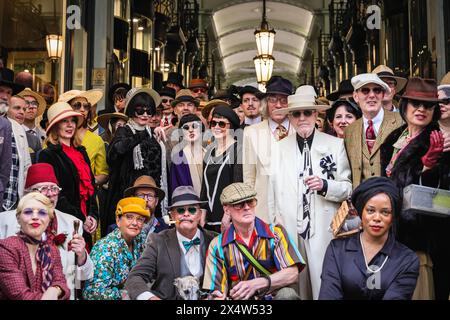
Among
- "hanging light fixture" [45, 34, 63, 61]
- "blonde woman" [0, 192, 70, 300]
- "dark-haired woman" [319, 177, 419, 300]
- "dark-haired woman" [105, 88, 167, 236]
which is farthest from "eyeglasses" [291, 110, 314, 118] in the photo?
"hanging light fixture" [45, 34, 63, 61]

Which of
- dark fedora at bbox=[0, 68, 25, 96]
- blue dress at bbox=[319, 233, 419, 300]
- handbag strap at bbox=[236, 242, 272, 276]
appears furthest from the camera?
dark fedora at bbox=[0, 68, 25, 96]

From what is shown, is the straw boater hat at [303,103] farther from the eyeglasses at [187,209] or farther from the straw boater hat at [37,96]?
the straw boater hat at [37,96]

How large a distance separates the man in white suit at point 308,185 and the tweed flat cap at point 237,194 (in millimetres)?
629

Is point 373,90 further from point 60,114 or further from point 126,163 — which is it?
point 60,114

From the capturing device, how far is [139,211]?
7059 millimetres

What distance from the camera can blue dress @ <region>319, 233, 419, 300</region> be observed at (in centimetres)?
559

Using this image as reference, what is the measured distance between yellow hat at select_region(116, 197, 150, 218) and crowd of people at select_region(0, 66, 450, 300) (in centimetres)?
1

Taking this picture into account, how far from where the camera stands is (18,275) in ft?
18.8

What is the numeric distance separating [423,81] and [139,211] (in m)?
2.62

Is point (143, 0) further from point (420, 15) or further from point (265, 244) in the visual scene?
point (265, 244)

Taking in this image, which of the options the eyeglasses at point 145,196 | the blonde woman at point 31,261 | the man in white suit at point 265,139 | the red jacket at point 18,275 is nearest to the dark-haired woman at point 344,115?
A: the man in white suit at point 265,139

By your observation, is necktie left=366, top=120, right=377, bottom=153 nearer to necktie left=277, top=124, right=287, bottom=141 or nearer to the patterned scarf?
necktie left=277, top=124, right=287, bottom=141
